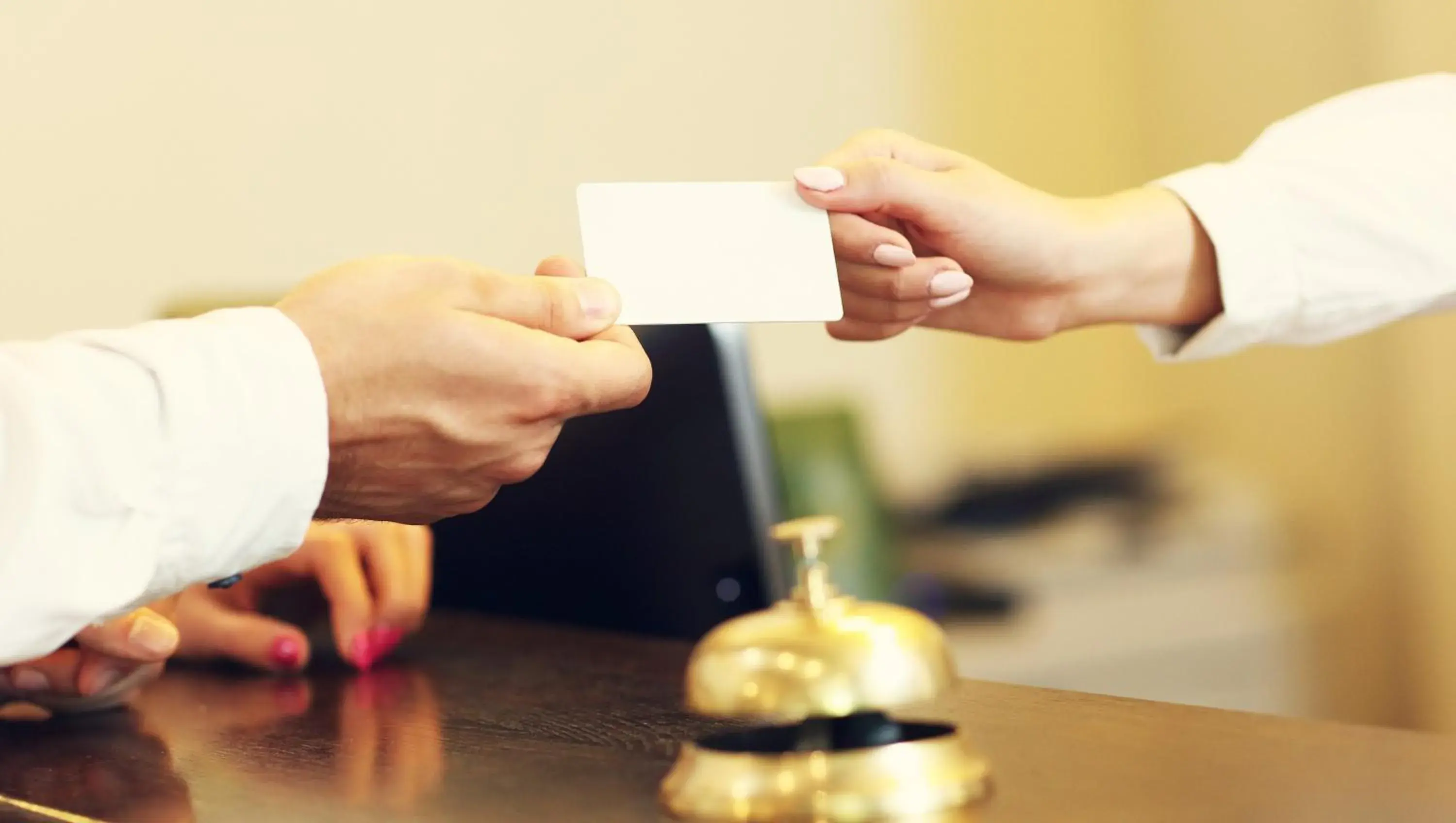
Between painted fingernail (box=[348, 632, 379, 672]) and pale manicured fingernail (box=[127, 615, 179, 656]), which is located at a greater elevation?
pale manicured fingernail (box=[127, 615, 179, 656])

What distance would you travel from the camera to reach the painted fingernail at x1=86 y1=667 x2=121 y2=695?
935 mm

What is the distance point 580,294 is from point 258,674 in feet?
1.55

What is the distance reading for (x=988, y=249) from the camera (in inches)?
41.3

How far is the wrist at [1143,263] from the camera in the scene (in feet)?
3.63

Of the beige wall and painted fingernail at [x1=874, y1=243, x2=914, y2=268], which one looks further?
the beige wall

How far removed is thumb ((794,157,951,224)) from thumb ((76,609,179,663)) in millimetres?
496

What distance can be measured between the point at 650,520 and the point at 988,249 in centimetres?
70

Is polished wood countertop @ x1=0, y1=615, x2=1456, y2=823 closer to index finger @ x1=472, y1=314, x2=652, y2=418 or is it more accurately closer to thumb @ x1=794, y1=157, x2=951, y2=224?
index finger @ x1=472, y1=314, x2=652, y2=418

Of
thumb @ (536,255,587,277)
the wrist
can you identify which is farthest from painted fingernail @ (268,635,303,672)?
the wrist

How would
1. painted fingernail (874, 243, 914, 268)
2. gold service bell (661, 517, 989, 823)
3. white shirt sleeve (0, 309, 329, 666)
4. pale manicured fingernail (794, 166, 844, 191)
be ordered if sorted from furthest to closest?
painted fingernail (874, 243, 914, 268)
pale manicured fingernail (794, 166, 844, 191)
white shirt sleeve (0, 309, 329, 666)
gold service bell (661, 517, 989, 823)

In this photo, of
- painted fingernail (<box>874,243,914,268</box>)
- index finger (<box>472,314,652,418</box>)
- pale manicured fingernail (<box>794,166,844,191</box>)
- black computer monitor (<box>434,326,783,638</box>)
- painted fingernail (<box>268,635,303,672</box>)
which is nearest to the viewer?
index finger (<box>472,314,652,418</box>)

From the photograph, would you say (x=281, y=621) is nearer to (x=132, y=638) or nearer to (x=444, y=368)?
(x=132, y=638)

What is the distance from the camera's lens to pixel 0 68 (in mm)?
1733

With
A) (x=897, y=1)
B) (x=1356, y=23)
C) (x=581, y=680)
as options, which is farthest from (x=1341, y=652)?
(x=581, y=680)
